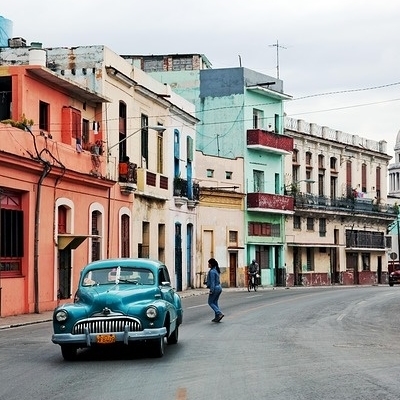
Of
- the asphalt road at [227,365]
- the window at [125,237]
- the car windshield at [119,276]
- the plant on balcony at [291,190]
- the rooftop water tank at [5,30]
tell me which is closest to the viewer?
the asphalt road at [227,365]

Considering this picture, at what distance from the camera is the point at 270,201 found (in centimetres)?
6156

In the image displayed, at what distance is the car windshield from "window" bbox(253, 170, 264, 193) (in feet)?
147

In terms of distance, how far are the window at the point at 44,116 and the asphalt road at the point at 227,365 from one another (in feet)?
32.6

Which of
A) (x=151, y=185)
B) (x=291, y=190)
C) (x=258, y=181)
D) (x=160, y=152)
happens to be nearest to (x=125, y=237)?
(x=151, y=185)

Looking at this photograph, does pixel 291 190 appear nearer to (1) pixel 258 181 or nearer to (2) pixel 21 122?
(1) pixel 258 181

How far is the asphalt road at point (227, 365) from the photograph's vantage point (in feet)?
38.3

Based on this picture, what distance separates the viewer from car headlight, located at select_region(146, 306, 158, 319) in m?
15.3

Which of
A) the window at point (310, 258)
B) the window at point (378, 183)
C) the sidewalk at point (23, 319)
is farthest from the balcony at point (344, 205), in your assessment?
the sidewalk at point (23, 319)

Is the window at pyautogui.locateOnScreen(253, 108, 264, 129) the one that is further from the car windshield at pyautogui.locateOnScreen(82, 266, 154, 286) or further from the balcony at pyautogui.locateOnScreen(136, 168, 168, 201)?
the car windshield at pyautogui.locateOnScreen(82, 266, 154, 286)

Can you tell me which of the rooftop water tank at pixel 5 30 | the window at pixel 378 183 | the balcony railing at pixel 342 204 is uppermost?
the rooftop water tank at pixel 5 30

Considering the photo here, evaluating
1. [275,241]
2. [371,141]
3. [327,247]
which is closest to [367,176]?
[371,141]

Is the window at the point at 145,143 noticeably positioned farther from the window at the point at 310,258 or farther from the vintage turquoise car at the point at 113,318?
the window at the point at 310,258

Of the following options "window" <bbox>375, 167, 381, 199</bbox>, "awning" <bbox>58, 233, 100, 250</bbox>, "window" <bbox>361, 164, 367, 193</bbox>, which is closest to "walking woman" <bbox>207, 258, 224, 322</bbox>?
"awning" <bbox>58, 233, 100, 250</bbox>

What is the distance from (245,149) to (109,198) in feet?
79.9
